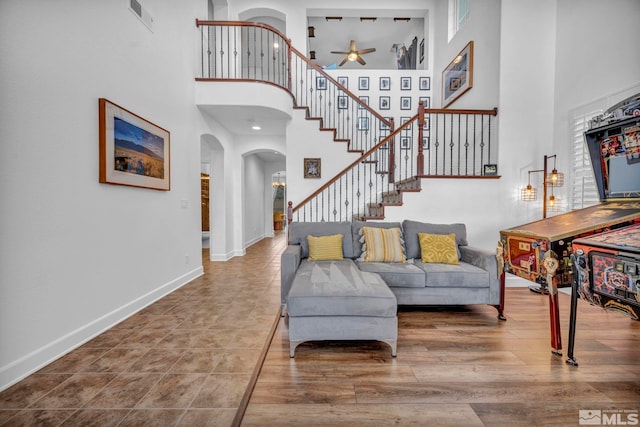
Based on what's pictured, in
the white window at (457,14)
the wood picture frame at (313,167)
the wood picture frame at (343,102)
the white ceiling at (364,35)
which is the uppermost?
the white ceiling at (364,35)

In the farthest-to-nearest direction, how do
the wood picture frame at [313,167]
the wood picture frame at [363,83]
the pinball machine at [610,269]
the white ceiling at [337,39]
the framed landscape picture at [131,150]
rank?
the wood picture frame at [363,83] → the wood picture frame at [313,167] → the white ceiling at [337,39] → the framed landscape picture at [131,150] → the pinball machine at [610,269]

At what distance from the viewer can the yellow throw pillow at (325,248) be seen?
10.6ft

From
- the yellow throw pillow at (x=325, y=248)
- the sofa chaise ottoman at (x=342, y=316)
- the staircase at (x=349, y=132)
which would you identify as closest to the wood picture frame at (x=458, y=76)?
the staircase at (x=349, y=132)

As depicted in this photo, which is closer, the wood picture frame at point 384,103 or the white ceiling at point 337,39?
the white ceiling at point 337,39

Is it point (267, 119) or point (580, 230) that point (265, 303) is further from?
point (267, 119)

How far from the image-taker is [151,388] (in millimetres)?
1748

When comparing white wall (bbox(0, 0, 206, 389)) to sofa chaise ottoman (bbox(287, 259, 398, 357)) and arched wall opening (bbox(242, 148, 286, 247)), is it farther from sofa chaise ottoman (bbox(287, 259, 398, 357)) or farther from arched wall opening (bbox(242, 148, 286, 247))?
arched wall opening (bbox(242, 148, 286, 247))

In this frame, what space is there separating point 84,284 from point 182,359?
1.09 meters

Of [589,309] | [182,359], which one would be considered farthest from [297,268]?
[589,309]

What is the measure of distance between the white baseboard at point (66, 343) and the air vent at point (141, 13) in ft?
9.88

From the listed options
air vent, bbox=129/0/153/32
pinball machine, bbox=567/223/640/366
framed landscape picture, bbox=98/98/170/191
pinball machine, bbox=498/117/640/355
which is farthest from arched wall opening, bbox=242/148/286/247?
pinball machine, bbox=567/223/640/366

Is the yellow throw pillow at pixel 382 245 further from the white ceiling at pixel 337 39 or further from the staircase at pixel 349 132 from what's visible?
the white ceiling at pixel 337 39

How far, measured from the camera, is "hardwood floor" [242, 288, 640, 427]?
153 centimetres

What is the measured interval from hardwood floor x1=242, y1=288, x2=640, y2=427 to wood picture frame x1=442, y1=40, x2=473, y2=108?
4007mm
